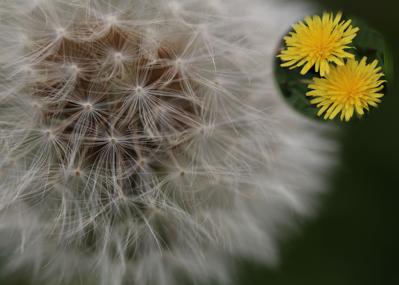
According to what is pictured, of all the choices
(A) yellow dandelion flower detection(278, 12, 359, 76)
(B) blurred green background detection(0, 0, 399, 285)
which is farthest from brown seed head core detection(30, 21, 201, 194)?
(B) blurred green background detection(0, 0, 399, 285)

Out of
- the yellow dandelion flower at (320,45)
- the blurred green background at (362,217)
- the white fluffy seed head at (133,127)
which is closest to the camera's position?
the yellow dandelion flower at (320,45)

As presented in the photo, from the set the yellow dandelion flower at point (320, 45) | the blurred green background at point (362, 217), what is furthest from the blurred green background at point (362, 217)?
the yellow dandelion flower at point (320, 45)

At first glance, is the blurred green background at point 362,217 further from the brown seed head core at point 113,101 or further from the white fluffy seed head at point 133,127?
the brown seed head core at point 113,101

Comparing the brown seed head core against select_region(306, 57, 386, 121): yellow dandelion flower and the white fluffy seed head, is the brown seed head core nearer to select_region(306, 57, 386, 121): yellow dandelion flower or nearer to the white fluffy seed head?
the white fluffy seed head

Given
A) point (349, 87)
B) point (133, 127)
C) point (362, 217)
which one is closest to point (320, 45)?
point (349, 87)

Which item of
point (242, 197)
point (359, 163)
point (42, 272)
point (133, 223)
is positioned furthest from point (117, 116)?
point (359, 163)

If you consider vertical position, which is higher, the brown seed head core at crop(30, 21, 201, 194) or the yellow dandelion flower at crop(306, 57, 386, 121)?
the yellow dandelion flower at crop(306, 57, 386, 121)
